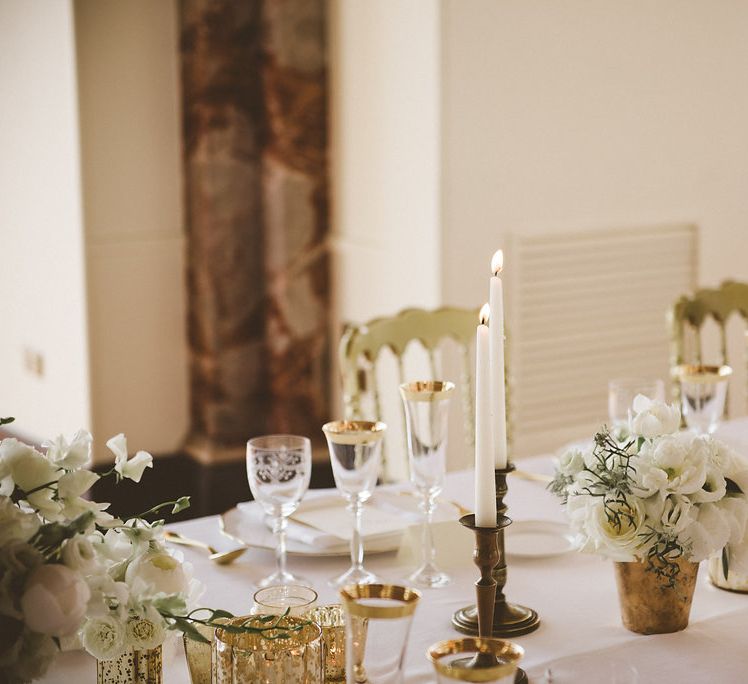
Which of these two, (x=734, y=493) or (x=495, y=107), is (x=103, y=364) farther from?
(x=734, y=493)

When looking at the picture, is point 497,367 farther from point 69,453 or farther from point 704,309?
point 704,309

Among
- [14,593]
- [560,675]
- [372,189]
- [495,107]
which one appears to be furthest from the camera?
[372,189]

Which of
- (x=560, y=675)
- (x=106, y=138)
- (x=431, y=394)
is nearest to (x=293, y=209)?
(x=106, y=138)

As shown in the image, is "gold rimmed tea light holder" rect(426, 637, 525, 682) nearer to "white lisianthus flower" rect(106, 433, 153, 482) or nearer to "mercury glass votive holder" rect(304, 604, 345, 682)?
"mercury glass votive holder" rect(304, 604, 345, 682)

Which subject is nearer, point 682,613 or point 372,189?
point 682,613

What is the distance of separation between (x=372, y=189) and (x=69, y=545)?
302 cm

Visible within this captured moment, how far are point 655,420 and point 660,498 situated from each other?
96 millimetres

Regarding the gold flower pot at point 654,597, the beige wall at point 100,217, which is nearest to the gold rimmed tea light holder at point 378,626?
the gold flower pot at point 654,597

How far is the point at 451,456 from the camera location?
12.1 ft

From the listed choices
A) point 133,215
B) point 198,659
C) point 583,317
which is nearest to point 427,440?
point 198,659

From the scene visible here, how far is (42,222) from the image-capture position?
4203mm

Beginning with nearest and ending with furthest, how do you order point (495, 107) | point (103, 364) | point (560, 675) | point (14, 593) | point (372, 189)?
point (14, 593), point (560, 675), point (495, 107), point (372, 189), point (103, 364)

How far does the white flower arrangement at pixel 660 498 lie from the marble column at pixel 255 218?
9.52 feet

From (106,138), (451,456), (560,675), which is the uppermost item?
Answer: (106,138)
